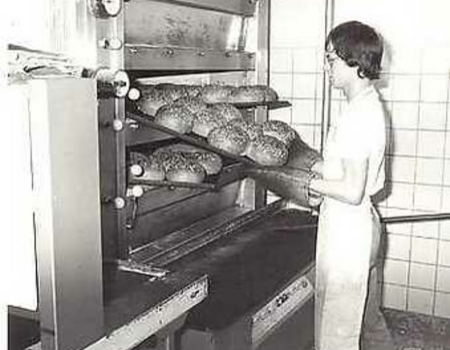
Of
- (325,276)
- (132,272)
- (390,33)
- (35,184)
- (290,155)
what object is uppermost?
(390,33)

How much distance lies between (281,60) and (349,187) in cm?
135

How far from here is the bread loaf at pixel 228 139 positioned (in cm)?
196

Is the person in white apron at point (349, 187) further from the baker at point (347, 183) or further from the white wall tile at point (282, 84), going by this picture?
the white wall tile at point (282, 84)

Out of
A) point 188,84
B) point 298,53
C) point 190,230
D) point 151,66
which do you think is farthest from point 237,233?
point 298,53

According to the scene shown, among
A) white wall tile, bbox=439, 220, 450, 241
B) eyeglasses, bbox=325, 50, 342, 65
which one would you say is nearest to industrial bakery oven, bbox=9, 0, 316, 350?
eyeglasses, bbox=325, 50, 342, 65

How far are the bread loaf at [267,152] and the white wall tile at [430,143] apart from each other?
92cm

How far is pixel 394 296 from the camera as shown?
2951mm

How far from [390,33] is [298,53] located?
0.45 meters

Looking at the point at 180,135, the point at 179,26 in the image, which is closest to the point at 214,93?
the point at 179,26

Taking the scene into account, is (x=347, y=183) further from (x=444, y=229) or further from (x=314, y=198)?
(x=444, y=229)

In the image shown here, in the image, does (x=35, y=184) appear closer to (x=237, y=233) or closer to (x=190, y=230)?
(x=190, y=230)

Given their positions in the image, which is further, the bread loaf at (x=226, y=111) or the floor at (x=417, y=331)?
the floor at (x=417, y=331)

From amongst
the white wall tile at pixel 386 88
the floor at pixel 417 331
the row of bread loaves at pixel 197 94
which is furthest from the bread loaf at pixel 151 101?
the floor at pixel 417 331

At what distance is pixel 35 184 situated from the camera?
0.89 metres
